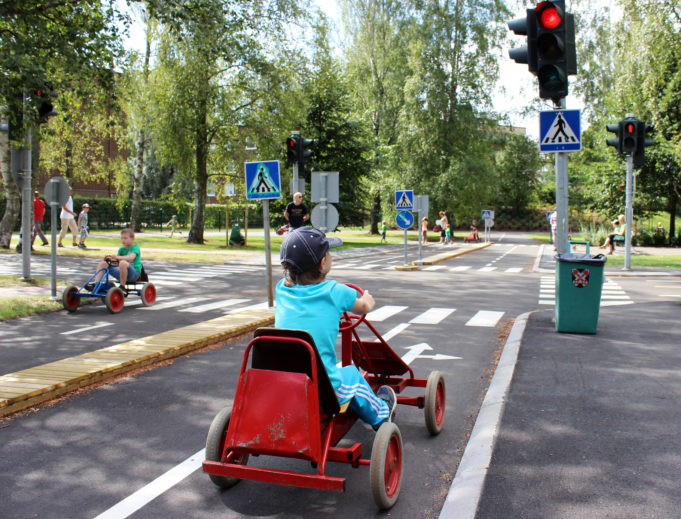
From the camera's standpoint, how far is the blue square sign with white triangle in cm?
808

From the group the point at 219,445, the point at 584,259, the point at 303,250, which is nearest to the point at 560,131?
the point at 584,259

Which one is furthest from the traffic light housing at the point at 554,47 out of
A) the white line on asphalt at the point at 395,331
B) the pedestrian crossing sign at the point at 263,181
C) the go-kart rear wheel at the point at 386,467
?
the go-kart rear wheel at the point at 386,467

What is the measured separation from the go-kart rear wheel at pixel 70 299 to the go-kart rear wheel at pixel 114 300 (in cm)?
68

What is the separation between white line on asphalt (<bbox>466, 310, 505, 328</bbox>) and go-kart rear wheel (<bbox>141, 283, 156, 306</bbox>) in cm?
560

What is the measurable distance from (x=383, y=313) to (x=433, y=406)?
596cm

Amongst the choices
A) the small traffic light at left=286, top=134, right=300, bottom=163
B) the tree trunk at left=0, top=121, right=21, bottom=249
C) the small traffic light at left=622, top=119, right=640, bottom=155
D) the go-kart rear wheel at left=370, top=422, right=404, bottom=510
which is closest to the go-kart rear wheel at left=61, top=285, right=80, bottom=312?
the small traffic light at left=286, top=134, right=300, bottom=163

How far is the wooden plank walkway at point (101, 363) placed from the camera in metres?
5.02

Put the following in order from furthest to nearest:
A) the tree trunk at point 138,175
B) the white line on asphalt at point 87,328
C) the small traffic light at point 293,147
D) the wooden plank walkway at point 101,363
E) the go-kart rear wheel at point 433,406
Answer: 1. the tree trunk at point 138,175
2. the small traffic light at point 293,147
3. the white line on asphalt at point 87,328
4. the wooden plank walkway at point 101,363
5. the go-kart rear wheel at point 433,406

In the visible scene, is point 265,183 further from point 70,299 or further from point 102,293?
point 70,299

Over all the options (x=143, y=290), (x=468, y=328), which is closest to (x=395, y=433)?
(x=468, y=328)

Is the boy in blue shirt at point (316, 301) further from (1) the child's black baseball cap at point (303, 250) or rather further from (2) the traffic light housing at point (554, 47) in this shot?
(2) the traffic light housing at point (554, 47)

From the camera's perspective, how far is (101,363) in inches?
236

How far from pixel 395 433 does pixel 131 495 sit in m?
1.53

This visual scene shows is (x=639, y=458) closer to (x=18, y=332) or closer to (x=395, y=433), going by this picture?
(x=395, y=433)
